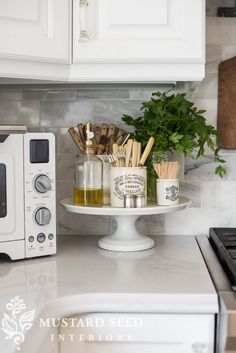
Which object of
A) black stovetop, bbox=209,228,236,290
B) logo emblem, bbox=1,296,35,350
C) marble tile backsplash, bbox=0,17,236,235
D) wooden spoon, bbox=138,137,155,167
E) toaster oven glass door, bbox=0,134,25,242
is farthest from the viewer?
marble tile backsplash, bbox=0,17,236,235

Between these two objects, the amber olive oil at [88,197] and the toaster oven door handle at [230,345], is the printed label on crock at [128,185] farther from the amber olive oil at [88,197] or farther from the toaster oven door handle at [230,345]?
the toaster oven door handle at [230,345]

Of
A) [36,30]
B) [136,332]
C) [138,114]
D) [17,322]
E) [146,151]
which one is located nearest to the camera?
[17,322]

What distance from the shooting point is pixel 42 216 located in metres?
1.23

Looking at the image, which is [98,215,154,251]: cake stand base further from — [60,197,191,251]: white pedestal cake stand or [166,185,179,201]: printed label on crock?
[166,185,179,201]: printed label on crock

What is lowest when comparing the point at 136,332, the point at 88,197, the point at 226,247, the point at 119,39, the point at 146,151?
the point at 136,332

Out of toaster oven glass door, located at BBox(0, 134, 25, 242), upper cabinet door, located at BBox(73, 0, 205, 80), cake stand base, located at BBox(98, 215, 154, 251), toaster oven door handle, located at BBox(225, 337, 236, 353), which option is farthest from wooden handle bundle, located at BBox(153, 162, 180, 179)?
toaster oven door handle, located at BBox(225, 337, 236, 353)

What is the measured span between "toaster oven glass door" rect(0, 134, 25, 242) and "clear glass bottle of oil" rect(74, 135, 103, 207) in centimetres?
18

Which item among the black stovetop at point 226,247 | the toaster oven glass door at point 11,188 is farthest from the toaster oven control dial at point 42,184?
the black stovetop at point 226,247

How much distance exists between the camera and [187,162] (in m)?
1.54

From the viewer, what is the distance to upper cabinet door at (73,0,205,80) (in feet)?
4.00

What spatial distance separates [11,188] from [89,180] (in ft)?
0.75

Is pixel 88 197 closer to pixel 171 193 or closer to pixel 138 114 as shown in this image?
pixel 171 193

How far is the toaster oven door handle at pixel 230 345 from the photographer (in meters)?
0.91

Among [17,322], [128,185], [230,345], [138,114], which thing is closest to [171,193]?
[128,185]
